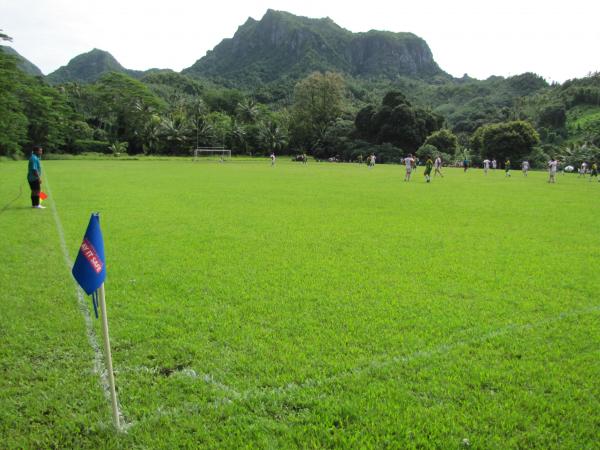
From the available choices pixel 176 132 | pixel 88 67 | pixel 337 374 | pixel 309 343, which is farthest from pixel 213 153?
pixel 88 67

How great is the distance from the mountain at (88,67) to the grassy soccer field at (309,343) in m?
183

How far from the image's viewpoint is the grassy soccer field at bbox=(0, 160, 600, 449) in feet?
10.6

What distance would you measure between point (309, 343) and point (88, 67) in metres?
206

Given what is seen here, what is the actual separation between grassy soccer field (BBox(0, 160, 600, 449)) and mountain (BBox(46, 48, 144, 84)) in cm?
18328

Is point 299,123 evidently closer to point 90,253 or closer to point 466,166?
point 466,166

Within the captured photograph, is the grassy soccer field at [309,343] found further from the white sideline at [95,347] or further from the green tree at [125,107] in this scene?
the green tree at [125,107]

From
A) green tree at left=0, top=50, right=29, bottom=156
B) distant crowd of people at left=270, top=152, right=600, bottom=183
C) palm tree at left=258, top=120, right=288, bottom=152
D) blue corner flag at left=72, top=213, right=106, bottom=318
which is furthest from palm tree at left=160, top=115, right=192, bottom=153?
blue corner flag at left=72, top=213, right=106, bottom=318

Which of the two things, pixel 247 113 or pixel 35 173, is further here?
pixel 247 113

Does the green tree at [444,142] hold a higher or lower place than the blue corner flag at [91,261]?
higher

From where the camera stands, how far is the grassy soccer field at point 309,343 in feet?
10.6

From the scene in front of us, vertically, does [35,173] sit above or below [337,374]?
above

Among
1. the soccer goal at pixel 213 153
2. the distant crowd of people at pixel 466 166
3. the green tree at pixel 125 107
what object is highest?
the green tree at pixel 125 107

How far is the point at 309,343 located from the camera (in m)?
4.46

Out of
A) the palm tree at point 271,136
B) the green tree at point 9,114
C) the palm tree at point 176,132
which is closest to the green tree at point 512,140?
the palm tree at point 271,136
